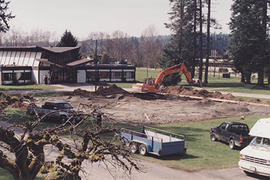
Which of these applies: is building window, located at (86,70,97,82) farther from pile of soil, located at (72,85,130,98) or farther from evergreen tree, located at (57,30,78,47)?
pile of soil, located at (72,85,130,98)

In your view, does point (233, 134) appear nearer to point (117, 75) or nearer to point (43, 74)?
point (43, 74)

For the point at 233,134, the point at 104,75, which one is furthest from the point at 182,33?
the point at 233,134

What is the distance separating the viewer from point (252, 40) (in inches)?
2808

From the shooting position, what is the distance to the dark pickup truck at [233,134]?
22766mm

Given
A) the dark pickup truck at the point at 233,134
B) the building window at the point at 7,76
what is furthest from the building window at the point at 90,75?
the dark pickup truck at the point at 233,134

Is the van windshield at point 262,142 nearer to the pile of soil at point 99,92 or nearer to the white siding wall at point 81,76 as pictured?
the pile of soil at point 99,92

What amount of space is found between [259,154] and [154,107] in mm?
24682

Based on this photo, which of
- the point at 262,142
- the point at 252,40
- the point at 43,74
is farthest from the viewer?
the point at 252,40

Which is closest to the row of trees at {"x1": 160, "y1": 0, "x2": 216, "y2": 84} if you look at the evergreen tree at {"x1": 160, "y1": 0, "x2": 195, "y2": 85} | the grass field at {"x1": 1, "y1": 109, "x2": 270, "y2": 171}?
the evergreen tree at {"x1": 160, "y1": 0, "x2": 195, "y2": 85}

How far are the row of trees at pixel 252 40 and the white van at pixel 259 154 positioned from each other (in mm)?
53286

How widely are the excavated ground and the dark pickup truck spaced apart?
28.3 feet

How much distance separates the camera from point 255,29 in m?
72.2

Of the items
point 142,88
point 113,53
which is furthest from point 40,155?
point 113,53

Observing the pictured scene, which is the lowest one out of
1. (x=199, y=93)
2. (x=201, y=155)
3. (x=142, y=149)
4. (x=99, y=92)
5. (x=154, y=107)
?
(x=201, y=155)
